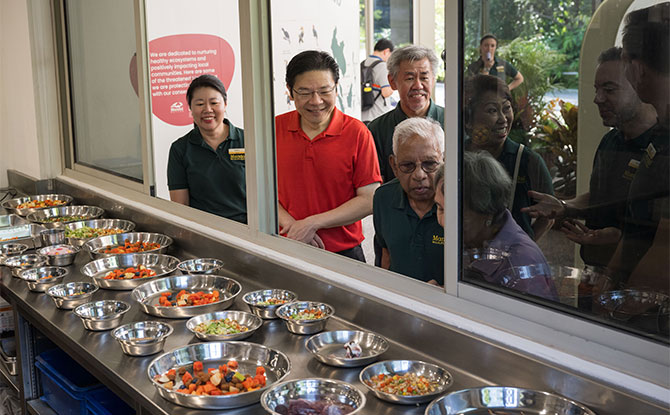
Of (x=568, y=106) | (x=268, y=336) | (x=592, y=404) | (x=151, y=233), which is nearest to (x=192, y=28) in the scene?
(x=151, y=233)

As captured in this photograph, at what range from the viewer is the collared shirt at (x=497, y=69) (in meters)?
1.75

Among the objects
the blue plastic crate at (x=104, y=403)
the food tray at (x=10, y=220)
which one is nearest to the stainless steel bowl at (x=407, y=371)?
the blue plastic crate at (x=104, y=403)

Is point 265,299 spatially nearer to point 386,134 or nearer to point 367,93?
point 386,134

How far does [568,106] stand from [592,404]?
2.12ft

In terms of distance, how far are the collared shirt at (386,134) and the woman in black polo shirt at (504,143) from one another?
0.50 m

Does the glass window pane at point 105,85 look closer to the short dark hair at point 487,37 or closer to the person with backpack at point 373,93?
the person with backpack at point 373,93

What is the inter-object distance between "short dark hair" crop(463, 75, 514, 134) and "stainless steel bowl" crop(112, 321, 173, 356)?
39.9 inches

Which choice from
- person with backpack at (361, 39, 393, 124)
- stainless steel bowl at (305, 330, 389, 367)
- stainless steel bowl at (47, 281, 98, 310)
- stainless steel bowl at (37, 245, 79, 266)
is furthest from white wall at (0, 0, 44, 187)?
stainless steel bowl at (305, 330, 389, 367)

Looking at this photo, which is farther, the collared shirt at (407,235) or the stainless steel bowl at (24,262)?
the stainless steel bowl at (24,262)

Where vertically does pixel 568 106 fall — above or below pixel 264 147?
above

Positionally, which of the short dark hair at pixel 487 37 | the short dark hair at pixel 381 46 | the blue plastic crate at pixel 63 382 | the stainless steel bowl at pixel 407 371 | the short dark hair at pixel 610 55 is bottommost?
the blue plastic crate at pixel 63 382

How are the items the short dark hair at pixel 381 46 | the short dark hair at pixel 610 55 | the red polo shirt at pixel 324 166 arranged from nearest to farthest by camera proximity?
the short dark hair at pixel 610 55 → the red polo shirt at pixel 324 166 → the short dark hair at pixel 381 46

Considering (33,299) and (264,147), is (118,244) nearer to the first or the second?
(33,299)

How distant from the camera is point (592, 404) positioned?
1.54 meters
